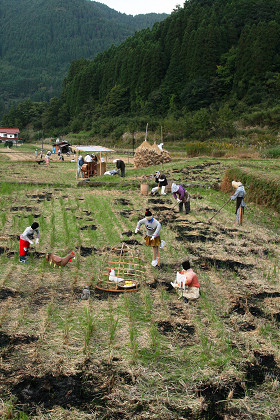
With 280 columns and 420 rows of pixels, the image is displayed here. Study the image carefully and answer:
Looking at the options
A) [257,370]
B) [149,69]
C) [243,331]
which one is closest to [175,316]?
[243,331]

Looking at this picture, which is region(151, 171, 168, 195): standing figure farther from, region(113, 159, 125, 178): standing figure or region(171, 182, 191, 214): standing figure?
region(113, 159, 125, 178): standing figure

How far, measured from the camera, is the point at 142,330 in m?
5.30

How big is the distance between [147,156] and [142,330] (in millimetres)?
18653

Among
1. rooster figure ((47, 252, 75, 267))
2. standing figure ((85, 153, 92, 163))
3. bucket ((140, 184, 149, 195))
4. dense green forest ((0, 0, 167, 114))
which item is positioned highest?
dense green forest ((0, 0, 167, 114))

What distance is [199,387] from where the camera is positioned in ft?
13.6

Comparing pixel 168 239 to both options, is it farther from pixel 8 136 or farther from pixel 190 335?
pixel 8 136

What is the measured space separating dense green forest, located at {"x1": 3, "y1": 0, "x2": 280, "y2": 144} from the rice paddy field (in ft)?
100

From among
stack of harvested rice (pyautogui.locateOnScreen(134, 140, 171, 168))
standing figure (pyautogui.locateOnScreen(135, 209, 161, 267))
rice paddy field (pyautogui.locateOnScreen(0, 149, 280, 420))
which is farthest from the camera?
stack of harvested rice (pyautogui.locateOnScreen(134, 140, 171, 168))

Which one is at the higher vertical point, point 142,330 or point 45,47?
point 45,47

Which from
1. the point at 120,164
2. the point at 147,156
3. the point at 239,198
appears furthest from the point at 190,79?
the point at 239,198

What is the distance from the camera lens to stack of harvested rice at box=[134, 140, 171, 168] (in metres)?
23.3

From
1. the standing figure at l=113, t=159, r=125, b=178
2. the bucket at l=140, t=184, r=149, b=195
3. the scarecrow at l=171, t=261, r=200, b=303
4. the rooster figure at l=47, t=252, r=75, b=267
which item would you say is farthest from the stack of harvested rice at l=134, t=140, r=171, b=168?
the scarecrow at l=171, t=261, r=200, b=303

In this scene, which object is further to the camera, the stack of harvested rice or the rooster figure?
the stack of harvested rice

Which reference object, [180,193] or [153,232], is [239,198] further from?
[153,232]
